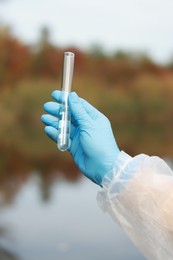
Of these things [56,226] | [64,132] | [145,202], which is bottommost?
[56,226]

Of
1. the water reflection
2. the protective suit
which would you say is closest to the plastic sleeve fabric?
the protective suit

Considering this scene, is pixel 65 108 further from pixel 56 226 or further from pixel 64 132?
pixel 56 226

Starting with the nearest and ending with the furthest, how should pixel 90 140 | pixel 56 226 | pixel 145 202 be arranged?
pixel 145 202, pixel 90 140, pixel 56 226

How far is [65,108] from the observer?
71.3 inches

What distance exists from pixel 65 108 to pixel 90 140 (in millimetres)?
131

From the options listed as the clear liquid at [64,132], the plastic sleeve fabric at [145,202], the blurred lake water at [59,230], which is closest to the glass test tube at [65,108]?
the clear liquid at [64,132]

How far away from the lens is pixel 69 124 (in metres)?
1.77


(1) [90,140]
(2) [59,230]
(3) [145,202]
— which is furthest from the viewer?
(2) [59,230]

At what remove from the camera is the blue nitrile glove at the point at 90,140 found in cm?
171

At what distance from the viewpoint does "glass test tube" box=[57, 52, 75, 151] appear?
1692mm

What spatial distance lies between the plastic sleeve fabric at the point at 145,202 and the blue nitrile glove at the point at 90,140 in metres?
0.07

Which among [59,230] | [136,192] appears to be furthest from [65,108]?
[59,230]

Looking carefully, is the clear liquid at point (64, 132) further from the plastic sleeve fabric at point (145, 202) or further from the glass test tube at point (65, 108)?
the plastic sleeve fabric at point (145, 202)

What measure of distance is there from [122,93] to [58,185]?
24786mm
